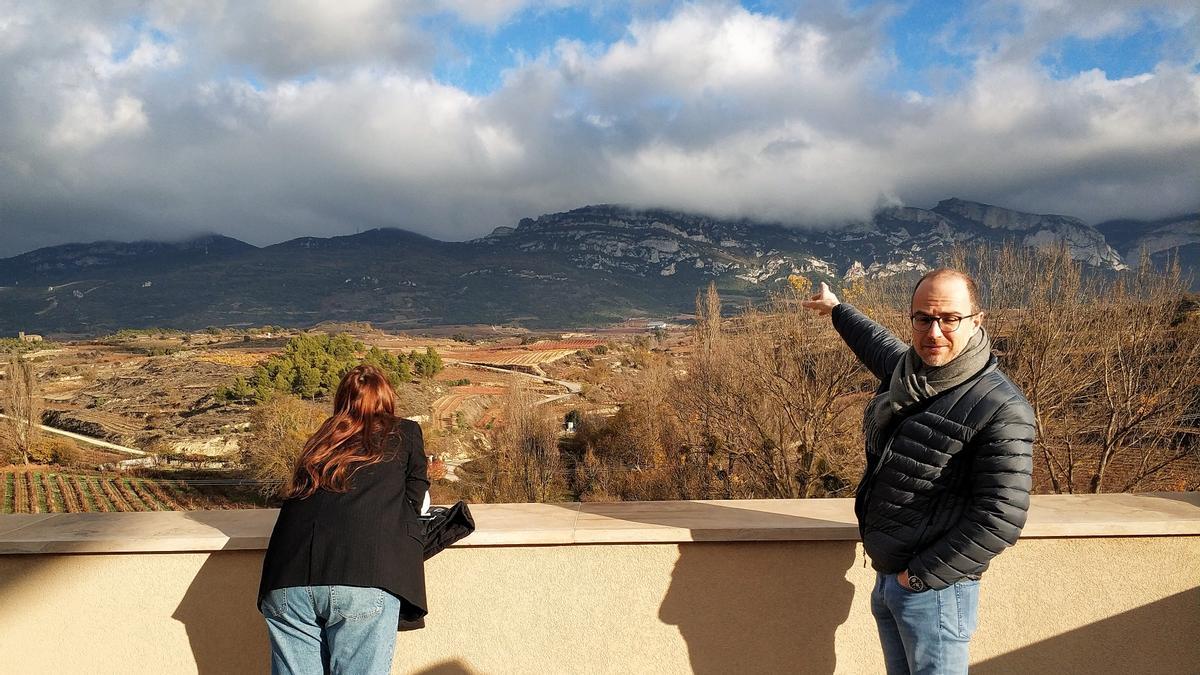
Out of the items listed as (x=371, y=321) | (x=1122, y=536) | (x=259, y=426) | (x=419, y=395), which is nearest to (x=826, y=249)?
(x=371, y=321)

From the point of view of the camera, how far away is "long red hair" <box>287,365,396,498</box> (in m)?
1.80

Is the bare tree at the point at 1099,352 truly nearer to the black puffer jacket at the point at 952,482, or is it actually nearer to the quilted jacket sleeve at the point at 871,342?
the quilted jacket sleeve at the point at 871,342

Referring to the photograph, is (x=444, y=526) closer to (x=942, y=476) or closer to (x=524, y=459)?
(x=942, y=476)

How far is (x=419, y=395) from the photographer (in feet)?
156

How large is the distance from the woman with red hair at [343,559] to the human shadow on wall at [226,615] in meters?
0.48

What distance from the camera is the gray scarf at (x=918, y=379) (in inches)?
62.6

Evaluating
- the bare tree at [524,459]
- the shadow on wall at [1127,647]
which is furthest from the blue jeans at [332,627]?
the bare tree at [524,459]

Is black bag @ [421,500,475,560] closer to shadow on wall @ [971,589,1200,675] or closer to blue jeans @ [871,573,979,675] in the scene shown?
blue jeans @ [871,573,979,675]

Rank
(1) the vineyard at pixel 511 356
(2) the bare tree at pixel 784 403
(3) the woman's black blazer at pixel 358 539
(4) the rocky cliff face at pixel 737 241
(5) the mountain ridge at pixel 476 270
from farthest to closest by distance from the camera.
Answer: (4) the rocky cliff face at pixel 737 241 → (5) the mountain ridge at pixel 476 270 → (1) the vineyard at pixel 511 356 → (2) the bare tree at pixel 784 403 → (3) the woman's black blazer at pixel 358 539

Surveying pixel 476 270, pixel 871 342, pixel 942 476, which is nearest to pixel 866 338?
pixel 871 342

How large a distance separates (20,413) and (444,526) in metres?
47.3

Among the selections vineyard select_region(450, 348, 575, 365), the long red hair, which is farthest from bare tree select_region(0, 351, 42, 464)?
the long red hair

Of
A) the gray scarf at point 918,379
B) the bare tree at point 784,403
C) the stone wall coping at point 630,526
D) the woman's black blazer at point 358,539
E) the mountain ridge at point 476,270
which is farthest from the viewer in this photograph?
the mountain ridge at point 476,270

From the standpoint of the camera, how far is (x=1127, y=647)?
2207 millimetres
